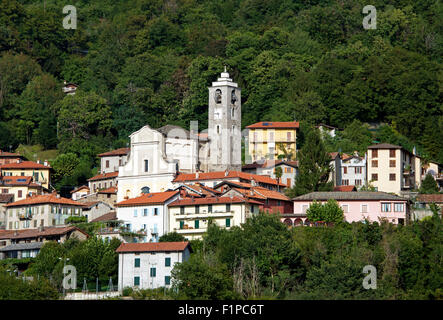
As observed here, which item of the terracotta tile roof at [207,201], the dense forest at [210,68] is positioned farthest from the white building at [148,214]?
the dense forest at [210,68]

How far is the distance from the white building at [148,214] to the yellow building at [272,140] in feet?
56.1

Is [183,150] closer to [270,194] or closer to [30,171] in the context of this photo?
[270,194]

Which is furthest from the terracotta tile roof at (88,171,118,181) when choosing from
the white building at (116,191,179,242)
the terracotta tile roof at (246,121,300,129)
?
the white building at (116,191,179,242)

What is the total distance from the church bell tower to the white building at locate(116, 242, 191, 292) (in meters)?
21.6

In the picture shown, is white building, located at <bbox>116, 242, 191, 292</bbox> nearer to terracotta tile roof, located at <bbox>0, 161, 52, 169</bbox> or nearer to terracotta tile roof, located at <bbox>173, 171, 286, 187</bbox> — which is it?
terracotta tile roof, located at <bbox>173, 171, 286, 187</bbox>

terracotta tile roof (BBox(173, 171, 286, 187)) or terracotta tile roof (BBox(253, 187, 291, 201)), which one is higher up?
terracotta tile roof (BBox(173, 171, 286, 187))

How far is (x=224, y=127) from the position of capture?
94188 millimetres

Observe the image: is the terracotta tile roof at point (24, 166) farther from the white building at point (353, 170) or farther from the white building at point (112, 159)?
the white building at point (353, 170)

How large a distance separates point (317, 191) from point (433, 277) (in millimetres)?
16409

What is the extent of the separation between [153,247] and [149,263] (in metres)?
1.06

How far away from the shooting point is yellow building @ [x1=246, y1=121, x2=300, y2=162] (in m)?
96.1

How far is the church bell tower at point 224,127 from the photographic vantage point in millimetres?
92875

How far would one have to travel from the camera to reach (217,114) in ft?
311

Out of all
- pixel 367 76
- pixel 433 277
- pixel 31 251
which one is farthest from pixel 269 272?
pixel 367 76
